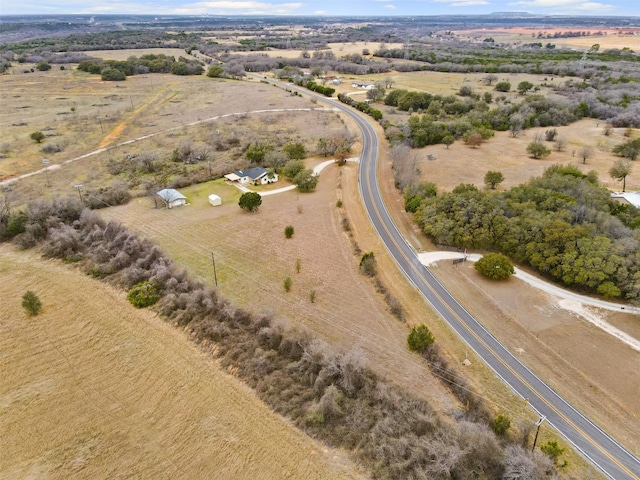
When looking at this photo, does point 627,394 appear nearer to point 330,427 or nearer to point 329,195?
point 330,427

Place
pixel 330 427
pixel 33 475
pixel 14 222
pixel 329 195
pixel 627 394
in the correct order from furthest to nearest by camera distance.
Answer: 1. pixel 329 195
2. pixel 14 222
3. pixel 627 394
4. pixel 330 427
5. pixel 33 475

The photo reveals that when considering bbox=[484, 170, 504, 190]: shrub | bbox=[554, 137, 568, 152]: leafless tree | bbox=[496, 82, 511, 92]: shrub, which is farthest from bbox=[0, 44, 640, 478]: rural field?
bbox=[496, 82, 511, 92]: shrub

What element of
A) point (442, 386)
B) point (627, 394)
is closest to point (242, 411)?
point (442, 386)

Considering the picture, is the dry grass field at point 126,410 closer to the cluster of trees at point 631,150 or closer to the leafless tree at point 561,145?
the leafless tree at point 561,145

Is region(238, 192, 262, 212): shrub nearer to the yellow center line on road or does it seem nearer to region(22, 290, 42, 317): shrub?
the yellow center line on road

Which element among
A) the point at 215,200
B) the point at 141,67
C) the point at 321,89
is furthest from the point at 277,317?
the point at 141,67

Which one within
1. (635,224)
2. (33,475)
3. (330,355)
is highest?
(635,224)

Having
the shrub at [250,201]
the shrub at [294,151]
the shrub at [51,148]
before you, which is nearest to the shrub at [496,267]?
the shrub at [250,201]
